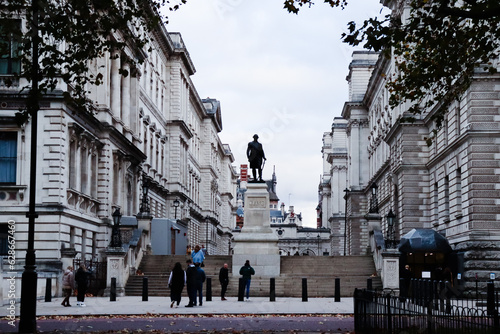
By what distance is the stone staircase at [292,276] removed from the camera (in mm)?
37094

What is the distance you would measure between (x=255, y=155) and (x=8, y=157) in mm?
11610

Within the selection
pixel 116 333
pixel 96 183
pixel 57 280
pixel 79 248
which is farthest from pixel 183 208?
pixel 116 333

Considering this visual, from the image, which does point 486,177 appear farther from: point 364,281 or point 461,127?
point 364,281

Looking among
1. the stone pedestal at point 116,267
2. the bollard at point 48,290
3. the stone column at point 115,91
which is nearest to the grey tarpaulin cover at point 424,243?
the stone pedestal at point 116,267

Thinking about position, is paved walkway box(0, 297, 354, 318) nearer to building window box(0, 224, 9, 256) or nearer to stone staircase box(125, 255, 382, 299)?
stone staircase box(125, 255, 382, 299)

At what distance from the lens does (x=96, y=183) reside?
4788cm

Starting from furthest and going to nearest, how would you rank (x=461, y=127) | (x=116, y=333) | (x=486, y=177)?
(x=461, y=127)
(x=486, y=177)
(x=116, y=333)

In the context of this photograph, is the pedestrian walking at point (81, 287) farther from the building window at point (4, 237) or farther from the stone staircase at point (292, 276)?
the building window at point (4, 237)

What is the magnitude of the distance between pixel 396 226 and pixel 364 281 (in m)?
20.2

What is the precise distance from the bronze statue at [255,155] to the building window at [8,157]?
36.1ft

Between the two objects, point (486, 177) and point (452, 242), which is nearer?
point (486, 177)

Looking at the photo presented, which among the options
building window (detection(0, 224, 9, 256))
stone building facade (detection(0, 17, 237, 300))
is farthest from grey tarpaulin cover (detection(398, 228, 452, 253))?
building window (detection(0, 224, 9, 256))

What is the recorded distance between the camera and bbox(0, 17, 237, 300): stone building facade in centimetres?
3872

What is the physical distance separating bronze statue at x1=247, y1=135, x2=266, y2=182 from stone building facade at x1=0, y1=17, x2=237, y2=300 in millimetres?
7034
